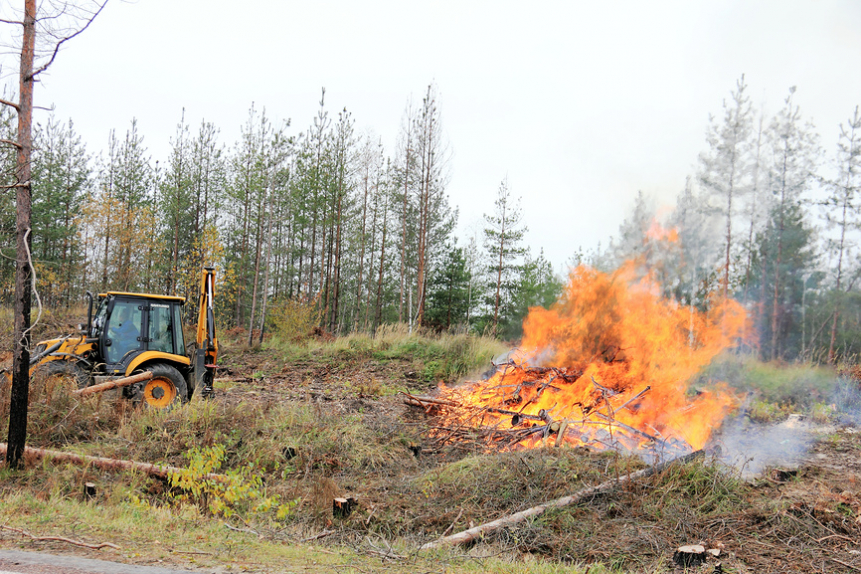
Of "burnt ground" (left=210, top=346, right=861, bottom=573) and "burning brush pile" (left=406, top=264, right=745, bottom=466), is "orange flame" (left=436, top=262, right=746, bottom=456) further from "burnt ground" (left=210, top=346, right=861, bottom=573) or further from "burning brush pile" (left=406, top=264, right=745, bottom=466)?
"burnt ground" (left=210, top=346, right=861, bottom=573)

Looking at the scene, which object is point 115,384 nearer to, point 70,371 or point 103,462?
point 70,371

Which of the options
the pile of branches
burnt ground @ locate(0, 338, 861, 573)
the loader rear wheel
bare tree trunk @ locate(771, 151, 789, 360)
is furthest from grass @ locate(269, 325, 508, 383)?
bare tree trunk @ locate(771, 151, 789, 360)

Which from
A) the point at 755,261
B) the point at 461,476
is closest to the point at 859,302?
the point at 755,261

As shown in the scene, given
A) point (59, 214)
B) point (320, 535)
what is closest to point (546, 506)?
point (320, 535)

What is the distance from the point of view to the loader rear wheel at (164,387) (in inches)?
409

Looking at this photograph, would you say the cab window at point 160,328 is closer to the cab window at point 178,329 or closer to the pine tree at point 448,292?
the cab window at point 178,329

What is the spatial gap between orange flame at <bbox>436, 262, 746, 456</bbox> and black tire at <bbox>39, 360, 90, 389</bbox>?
24.2ft

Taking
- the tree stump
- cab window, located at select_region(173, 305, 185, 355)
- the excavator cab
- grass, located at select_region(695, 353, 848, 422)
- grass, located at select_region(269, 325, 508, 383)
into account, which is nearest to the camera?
the tree stump

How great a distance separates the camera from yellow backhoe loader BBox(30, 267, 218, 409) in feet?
32.7

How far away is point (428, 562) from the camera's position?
4996mm

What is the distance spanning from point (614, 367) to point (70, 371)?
34.3 ft

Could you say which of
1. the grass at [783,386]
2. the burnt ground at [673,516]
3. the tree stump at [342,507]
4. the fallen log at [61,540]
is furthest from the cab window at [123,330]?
the grass at [783,386]

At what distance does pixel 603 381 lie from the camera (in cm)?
1126

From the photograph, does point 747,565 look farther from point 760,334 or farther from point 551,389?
point 760,334
